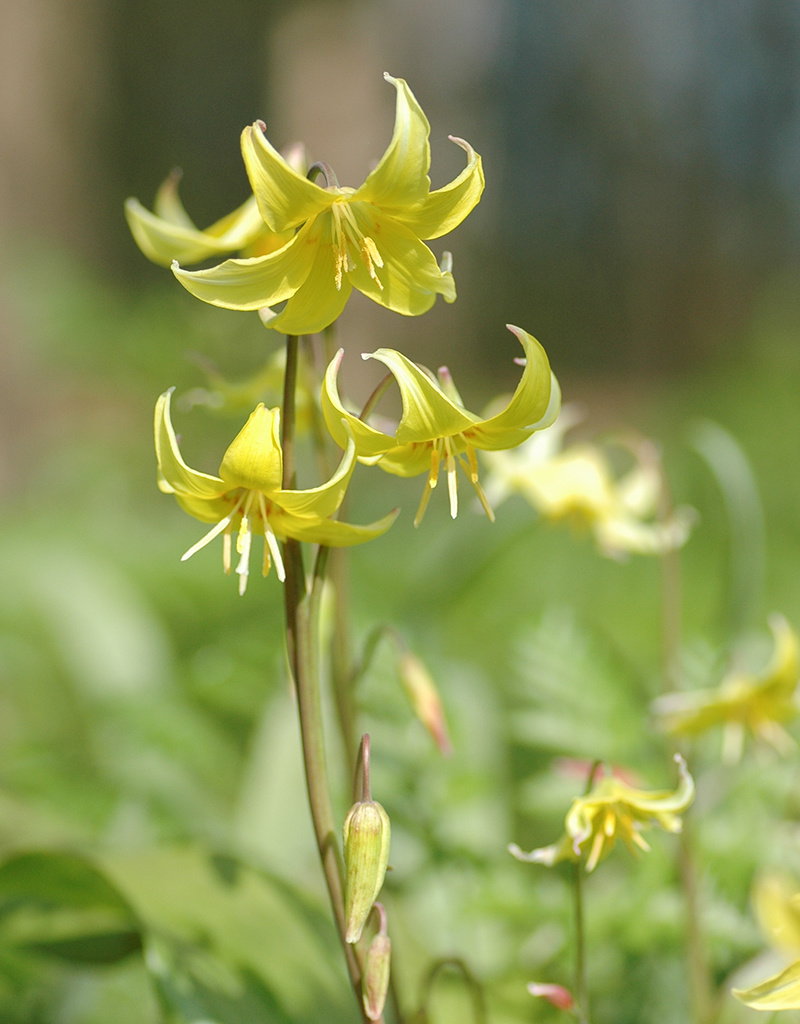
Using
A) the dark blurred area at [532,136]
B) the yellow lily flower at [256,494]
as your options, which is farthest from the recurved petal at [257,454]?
the dark blurred area at [532,136]

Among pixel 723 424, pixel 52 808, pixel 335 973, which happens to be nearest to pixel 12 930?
pixel 335 973

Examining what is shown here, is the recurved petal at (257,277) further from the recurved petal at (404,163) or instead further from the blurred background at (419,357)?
the blurred background at (419,357)

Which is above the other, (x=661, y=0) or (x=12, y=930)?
(x=661, y=0)

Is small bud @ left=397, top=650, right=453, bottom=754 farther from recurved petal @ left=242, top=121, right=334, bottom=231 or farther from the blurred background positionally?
recurved petal @ left=242, top=121, right=334, bottom=231

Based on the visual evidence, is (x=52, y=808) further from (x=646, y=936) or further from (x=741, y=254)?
(x=741, y=254)

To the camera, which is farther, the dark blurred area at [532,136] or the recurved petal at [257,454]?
the dark blurred area at [532,136]

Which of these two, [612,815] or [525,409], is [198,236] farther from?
[612,815]

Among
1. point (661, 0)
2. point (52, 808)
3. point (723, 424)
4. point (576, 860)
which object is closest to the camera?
point (576, 860)
